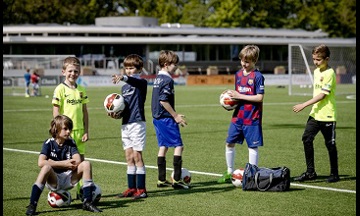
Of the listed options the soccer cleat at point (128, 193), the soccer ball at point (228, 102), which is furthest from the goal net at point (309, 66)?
the soccer cleat at point (128, 193)

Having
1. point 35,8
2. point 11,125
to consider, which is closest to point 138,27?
point 35,8

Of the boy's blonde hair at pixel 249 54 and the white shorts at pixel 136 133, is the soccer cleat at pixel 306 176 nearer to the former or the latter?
the boy's blonde hair at pixel 249 54

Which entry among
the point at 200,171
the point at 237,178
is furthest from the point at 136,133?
the point at 200,171

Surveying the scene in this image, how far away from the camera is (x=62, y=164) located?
921 cm

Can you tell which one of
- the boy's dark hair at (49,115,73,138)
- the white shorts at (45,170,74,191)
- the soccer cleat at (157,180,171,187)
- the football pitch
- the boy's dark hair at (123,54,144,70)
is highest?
the boy's dark hair at (123,54,144,70)

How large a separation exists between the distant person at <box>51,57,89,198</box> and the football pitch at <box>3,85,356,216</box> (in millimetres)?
867

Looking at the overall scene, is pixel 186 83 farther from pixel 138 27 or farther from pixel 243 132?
pixel 243 132

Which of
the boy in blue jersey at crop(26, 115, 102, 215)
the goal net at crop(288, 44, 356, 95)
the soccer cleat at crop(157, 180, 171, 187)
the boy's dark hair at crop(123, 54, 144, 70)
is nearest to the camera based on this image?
the boy in blue jersey at crop(26, 115, 102, 215)

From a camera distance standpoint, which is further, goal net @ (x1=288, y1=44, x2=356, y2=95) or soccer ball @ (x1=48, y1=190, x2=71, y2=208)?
goal net @ (x1=288, y1=44, x2=356, y2=95)

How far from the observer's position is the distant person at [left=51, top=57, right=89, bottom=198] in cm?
1001

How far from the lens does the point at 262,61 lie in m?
92.2

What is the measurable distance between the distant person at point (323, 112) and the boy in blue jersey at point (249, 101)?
1.05m

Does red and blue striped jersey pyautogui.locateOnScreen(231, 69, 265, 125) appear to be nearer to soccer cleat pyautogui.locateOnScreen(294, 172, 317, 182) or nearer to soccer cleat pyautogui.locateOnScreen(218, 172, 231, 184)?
soccer cleat pyautogui.locateOnScreen(218, 172, 231, 184)

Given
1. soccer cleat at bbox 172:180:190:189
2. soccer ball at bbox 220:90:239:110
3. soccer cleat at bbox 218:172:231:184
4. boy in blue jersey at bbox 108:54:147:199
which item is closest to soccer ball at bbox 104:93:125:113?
boy in blue jersey at bbox 108:54:147:199
